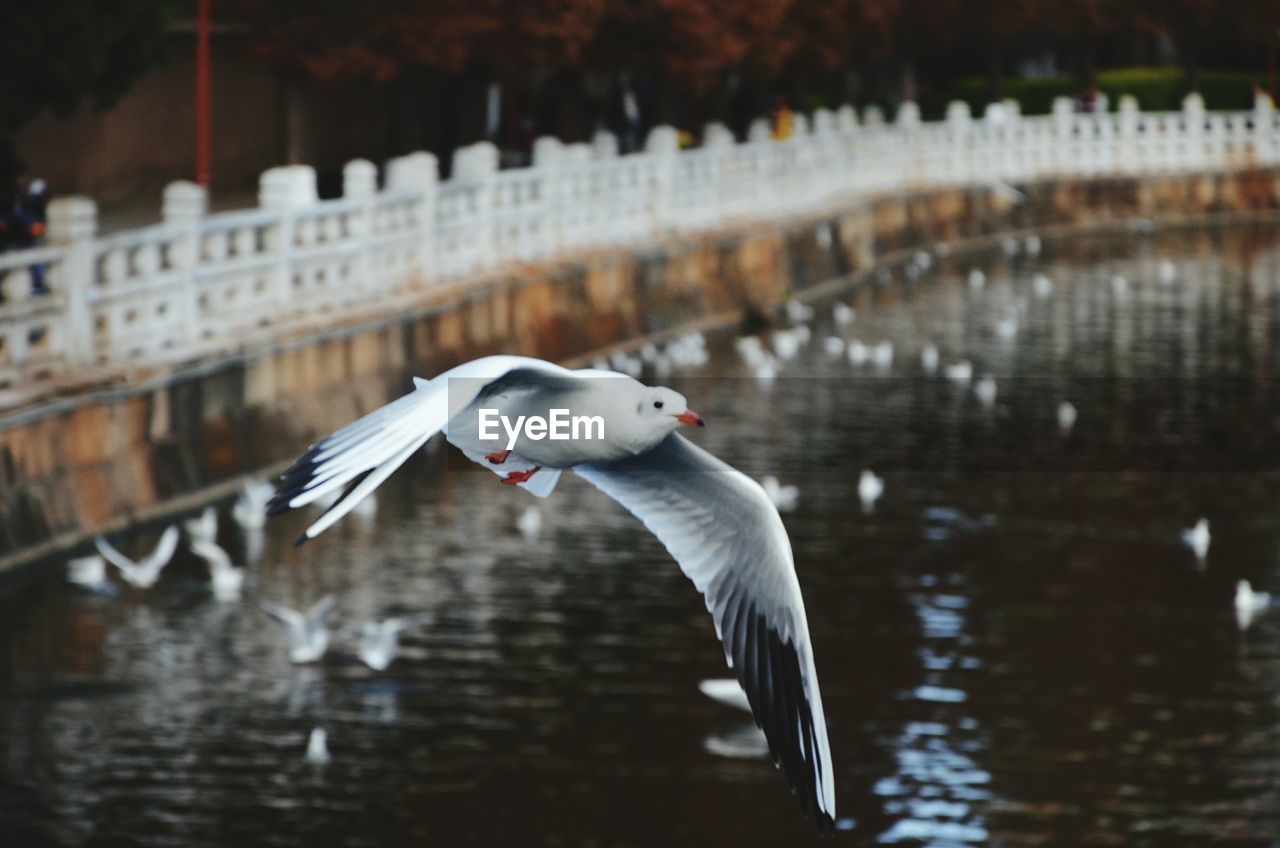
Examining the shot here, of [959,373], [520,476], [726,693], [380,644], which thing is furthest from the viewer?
[959,373]

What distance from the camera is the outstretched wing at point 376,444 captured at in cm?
492

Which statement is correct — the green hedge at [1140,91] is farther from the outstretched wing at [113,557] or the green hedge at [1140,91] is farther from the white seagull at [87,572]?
the white seagull at [87,572]

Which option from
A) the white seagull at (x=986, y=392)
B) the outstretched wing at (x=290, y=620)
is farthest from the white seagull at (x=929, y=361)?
the outstretched wing at (x=290, y=620)

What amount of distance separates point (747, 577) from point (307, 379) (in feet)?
56.4

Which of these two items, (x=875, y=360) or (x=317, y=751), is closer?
(x=317, y=751)

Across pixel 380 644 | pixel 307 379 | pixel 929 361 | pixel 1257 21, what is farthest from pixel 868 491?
pixel 1257 21

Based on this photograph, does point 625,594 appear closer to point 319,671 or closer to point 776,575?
point 319,671

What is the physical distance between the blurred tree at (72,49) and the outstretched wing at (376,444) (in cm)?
1672

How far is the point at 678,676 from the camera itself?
21078 mm

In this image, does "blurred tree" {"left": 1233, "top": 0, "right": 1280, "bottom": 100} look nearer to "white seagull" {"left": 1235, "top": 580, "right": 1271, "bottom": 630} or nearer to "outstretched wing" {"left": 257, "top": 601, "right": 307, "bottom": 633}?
"white seagull" {"left": 1235, "top": 580, "right": 1271, "bottom": 630}

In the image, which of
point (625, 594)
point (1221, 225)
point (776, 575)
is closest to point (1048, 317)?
point (1221, 225)

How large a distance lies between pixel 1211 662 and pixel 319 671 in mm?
7380

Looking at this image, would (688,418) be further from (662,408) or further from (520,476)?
(520,476)

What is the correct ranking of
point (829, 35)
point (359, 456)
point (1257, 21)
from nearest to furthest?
1. point (359, 456)
2. point (829, 35)
3. point (1257, 21)
